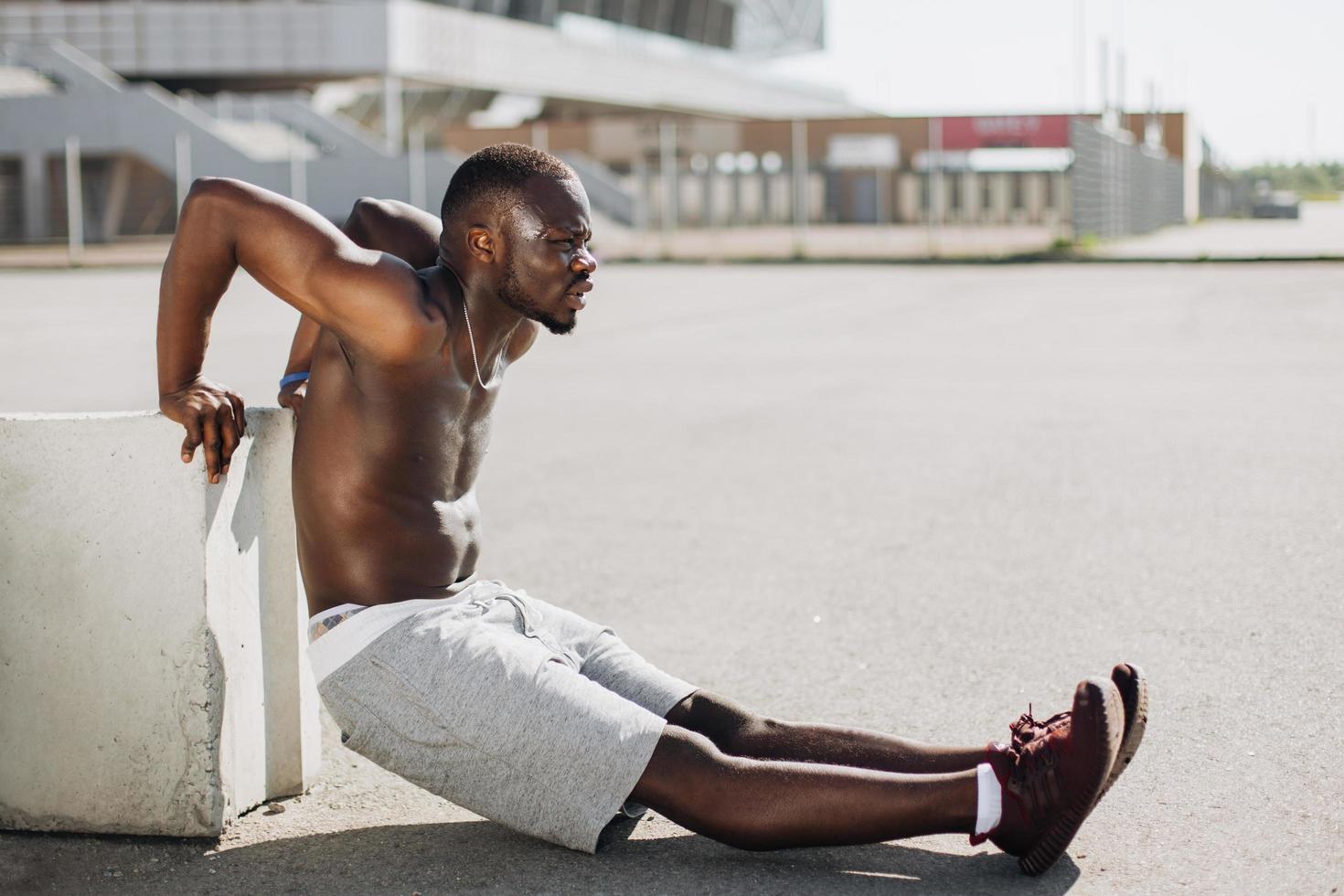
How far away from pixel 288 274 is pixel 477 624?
76cm

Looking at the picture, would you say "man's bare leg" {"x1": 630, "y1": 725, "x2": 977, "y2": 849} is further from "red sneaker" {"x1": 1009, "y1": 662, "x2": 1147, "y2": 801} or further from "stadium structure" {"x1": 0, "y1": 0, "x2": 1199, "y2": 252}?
"stadium structure" {"x1": 0, "y1": 0, "x2": 1199, "y2": 252}

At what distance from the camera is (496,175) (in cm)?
325

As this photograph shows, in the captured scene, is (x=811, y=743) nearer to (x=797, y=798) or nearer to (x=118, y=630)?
(x=797, y=798)

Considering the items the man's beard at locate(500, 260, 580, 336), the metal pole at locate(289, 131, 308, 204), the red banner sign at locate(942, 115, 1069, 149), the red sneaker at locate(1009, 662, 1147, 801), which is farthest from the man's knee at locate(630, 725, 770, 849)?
the red banner sign at locate(942, 115, 1069, 149)

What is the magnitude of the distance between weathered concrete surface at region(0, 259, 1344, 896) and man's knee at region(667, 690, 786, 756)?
224 mm

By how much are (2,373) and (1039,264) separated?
18378 mm

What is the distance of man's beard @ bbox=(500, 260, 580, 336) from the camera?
326 centimetres

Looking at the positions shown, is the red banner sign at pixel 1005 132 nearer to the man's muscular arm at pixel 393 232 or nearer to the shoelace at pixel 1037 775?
the man's muscular arm at pixel 393 232

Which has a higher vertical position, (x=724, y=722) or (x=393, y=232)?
(x=393, y=232)

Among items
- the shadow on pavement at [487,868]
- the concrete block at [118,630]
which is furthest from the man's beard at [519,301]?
the shadow on pavement at [487,868]

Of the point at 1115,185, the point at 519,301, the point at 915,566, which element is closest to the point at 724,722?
the point at 519,301

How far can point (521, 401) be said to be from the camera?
10.7 meters

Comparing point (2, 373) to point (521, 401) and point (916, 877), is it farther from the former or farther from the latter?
point (916, 877)

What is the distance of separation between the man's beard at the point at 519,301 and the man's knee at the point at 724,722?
0.80m
